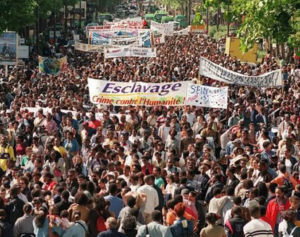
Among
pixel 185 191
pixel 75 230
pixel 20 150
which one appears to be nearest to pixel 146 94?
pixel 20 150

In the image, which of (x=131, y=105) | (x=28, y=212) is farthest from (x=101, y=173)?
(x=131, y=105)

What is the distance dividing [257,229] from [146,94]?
12.0m

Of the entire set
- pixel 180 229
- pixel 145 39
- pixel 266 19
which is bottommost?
pixel 145 39

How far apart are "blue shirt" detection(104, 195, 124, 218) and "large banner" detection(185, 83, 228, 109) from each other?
9.65m

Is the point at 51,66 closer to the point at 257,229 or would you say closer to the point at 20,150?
the point at 20,150

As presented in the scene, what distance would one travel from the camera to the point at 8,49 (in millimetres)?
36906

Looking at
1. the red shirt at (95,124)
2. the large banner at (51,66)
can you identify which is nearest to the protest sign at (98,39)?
the large banner at (51,66)

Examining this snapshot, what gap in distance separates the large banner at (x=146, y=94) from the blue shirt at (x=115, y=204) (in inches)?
399

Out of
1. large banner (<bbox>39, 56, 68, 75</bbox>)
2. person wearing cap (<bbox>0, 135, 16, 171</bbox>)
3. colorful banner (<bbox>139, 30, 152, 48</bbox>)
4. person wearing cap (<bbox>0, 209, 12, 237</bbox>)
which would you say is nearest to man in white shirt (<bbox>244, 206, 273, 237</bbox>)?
person wearing cap (<bbox>0, 209, 12, 237</bbox>)

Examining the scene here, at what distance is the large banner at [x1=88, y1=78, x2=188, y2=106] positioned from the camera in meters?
22.9

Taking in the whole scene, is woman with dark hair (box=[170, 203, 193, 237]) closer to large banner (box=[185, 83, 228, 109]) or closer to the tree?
large banner (box=[185, 83, 228, 109])

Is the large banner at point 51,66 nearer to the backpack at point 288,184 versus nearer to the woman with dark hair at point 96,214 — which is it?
the backpack at point 288,184

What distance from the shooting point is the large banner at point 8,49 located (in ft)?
119

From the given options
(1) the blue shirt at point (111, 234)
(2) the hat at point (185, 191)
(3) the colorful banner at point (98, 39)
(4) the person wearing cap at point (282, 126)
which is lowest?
(3) the colorful banner at point (98, 39)
